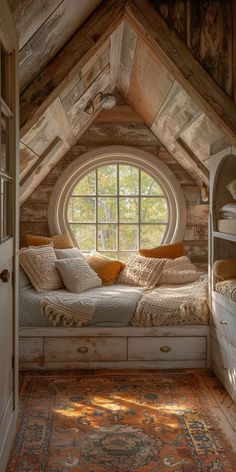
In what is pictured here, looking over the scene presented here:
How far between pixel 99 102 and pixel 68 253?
134cm

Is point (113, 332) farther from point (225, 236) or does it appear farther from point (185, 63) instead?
point (185, 63)

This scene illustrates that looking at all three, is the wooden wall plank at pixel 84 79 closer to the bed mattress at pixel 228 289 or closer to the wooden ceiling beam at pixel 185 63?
the wooden ceiling beam at pixel 185 63

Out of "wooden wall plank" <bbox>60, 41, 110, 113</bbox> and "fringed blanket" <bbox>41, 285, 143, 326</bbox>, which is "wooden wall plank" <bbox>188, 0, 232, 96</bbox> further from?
"fringed blanket" <bbox>41, 285, 143, 326</bbox>

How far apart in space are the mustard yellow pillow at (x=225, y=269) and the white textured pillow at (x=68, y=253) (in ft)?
4.81

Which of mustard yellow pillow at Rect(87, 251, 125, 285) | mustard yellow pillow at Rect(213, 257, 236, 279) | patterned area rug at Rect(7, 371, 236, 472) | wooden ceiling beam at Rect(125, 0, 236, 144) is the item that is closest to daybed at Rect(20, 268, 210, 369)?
patterned area rug at Rect(7, 371, 236, 472)

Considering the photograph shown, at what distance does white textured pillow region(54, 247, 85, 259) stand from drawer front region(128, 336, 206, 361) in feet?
3.47

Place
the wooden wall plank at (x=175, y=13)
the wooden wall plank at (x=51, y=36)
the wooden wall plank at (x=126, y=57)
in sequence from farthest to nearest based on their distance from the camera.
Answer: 1. the wooden wall plank at (x=126, y=57)
2. the wooden wall plank at (x=175, y=13)
3. the wooden wall plank at (x=51, y=36)

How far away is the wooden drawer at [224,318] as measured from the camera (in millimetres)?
2816

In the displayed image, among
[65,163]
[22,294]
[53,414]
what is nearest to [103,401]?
[53,414]

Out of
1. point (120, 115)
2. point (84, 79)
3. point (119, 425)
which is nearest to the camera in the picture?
point (119, 425)

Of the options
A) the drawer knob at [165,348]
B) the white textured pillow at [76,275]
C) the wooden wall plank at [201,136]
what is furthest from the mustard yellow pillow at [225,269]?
the white textured pillow at [76,275]

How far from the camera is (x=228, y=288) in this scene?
9.57 ft

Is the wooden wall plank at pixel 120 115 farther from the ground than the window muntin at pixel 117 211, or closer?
farther from the ground

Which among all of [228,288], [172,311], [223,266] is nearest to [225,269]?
[223,266]
